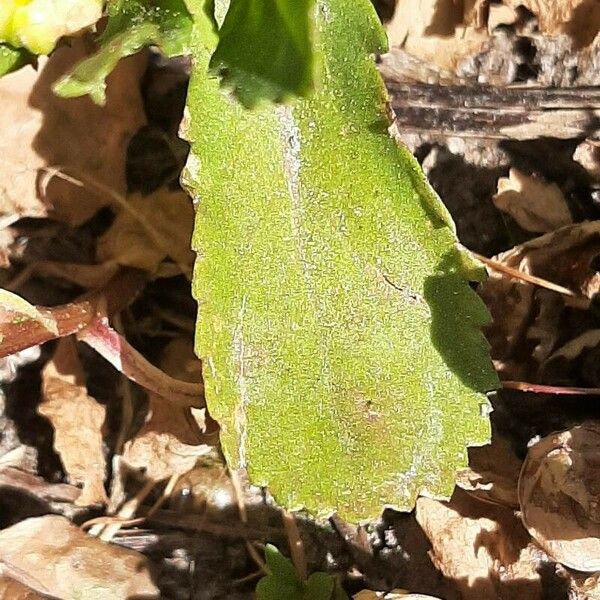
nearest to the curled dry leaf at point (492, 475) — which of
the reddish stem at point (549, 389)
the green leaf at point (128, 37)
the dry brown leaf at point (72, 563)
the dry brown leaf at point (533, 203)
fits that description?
the reddish stem at point (549, 389)

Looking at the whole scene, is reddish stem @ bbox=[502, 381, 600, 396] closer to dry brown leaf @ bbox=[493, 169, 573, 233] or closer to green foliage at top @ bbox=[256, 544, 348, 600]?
dry brown leaf @ bbox=[493, 169, 573, 233]

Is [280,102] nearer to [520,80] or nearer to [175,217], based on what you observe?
[175,217]

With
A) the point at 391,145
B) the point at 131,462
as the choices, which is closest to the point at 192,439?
the point at 131,462

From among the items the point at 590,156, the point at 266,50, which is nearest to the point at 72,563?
the point at 266,50

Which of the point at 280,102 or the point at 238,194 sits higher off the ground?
the point at 280,102

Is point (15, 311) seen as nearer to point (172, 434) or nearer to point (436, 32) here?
point (172, 434)

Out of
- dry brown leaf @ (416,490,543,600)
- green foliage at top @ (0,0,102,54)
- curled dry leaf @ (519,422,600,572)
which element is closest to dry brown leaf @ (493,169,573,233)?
curled dry leaf @ (519,422,600,572)

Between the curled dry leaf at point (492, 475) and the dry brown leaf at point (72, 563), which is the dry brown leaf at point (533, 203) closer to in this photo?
the curled dry leaf at point (492, 475)
